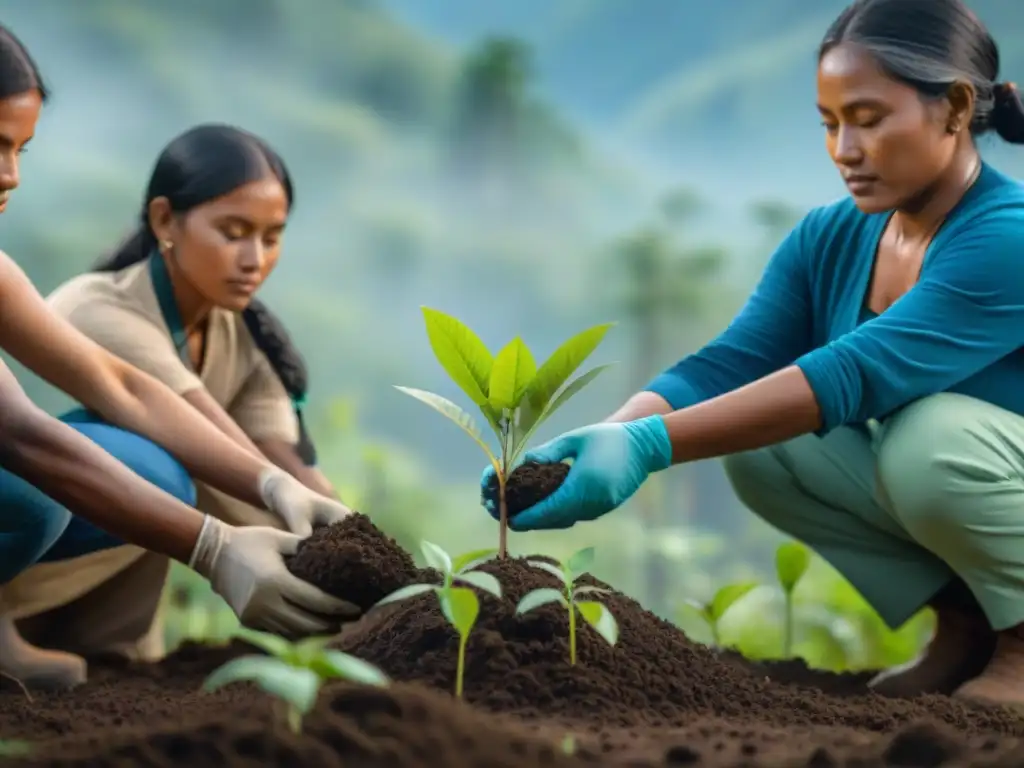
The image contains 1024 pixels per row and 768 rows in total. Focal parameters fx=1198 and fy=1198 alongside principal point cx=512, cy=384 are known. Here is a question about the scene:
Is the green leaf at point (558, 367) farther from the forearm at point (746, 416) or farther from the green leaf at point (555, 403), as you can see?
the forearm at point (746, 416)

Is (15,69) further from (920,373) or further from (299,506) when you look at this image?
(920,373)

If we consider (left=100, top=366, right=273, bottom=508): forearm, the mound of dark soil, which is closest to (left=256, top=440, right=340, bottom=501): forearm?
(left=100, top=366, right=273, bottom=508): forearm

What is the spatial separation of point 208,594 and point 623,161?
1616 millimetres

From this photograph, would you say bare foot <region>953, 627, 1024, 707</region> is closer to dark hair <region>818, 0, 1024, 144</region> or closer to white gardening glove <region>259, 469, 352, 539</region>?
dark hair <region>818, 0, 1024, 144</region>

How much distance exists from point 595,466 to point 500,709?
38 cm

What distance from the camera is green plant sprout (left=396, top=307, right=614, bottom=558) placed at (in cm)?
140

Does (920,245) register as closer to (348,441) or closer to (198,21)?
(348,441)

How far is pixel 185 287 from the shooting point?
2.08 meters

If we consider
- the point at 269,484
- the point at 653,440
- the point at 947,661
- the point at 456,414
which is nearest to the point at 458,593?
the point at 456,414

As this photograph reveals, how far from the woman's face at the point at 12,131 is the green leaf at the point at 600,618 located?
2.98ft

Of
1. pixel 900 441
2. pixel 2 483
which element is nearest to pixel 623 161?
pixel 900 441

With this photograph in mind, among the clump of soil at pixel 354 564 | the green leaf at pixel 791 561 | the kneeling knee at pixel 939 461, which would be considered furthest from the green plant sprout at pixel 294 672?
the green leaf at pixel 791 561

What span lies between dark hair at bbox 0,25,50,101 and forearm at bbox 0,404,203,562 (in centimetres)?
42

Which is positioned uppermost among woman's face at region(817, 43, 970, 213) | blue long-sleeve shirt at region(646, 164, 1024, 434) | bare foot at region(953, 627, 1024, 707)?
woman's face at region(817, 43, 970, 213)
